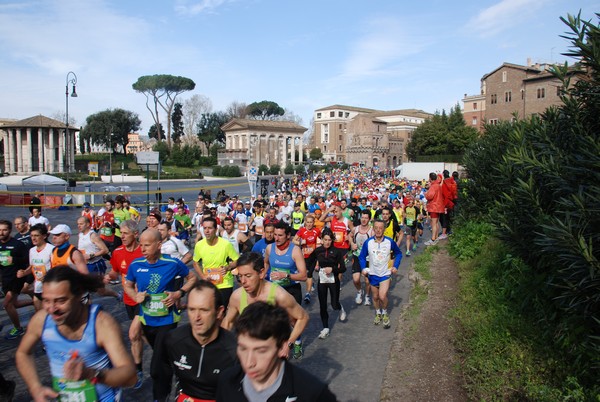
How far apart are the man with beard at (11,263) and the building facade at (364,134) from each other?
101546 mm

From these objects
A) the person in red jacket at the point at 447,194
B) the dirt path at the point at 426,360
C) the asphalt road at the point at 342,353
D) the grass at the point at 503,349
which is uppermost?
the person in red jacket at the point at 447,194

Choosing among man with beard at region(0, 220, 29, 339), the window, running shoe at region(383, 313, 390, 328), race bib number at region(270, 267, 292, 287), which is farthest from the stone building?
man with beard at region(0, 220, 29, 339)

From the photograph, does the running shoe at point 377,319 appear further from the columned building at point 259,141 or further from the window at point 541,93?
the columned building at point 259,141

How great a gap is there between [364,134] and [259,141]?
98.7ft

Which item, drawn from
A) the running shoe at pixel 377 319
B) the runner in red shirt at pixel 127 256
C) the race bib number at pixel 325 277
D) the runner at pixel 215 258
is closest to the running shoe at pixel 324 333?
the race bib number at pixel 325 277

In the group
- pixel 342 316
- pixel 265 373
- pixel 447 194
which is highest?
pixel 447 194

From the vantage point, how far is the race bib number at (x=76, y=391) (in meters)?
2.96

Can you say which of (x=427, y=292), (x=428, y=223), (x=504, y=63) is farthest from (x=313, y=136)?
(x=427, y=292)

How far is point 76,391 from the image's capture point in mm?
2982

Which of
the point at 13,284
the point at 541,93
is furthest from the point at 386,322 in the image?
the point at 541,93

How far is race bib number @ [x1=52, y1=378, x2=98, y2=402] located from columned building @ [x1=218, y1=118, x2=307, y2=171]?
86717mm

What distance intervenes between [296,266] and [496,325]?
2.77 meters

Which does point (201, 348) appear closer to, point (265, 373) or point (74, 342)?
point (74, 342)

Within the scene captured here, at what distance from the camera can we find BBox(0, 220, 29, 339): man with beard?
693 centimetres
